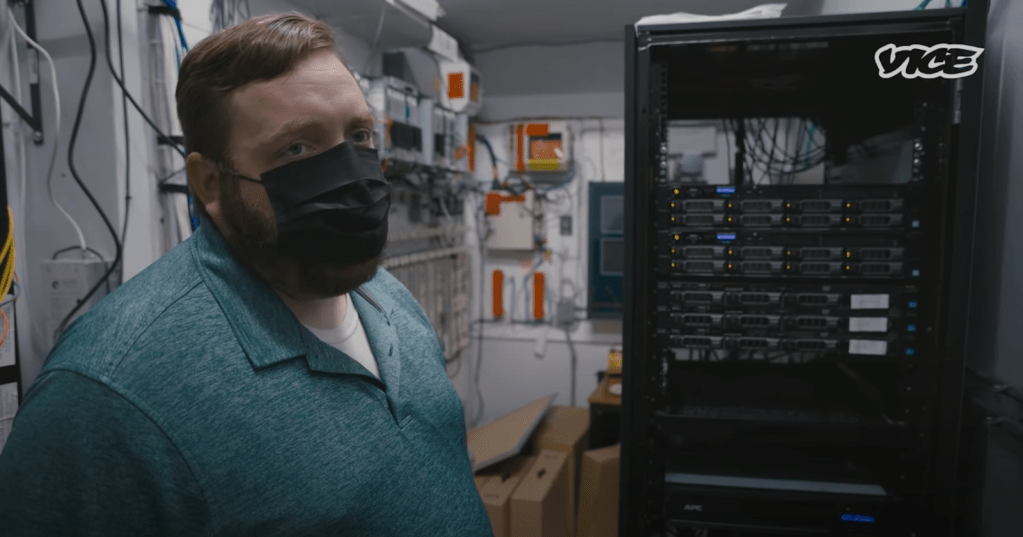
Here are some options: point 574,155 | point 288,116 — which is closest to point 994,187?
point 288,116

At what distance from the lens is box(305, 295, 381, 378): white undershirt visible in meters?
0.84

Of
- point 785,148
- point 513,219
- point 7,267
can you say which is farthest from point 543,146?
point 7,267

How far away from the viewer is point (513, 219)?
3.50 meters

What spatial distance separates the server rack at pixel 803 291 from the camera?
1.16 m

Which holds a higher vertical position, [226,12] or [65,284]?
[226,12]

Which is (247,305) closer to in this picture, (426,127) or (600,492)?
(426,127)

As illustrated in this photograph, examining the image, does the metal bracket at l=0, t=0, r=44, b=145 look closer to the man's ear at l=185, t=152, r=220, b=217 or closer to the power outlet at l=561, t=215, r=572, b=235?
the man's ear at l=185, t=152, r=220, b=217

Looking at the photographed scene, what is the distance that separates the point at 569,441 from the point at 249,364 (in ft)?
7.22

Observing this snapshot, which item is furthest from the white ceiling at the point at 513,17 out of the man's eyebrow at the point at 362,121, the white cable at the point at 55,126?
the man's eyebrow at the point at 362,121

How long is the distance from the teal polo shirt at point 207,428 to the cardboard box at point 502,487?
1325 mm

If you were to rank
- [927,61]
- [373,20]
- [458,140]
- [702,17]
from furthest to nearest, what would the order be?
[458,140] < [373,20] < [702,17] < [927,61]

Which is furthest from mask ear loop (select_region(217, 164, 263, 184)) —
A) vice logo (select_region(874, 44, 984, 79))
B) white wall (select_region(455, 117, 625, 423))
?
white wall (select_region(455, 117, 625, 423))

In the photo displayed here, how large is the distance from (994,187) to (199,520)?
1.53 m

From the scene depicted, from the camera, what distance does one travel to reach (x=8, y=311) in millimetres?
1226
